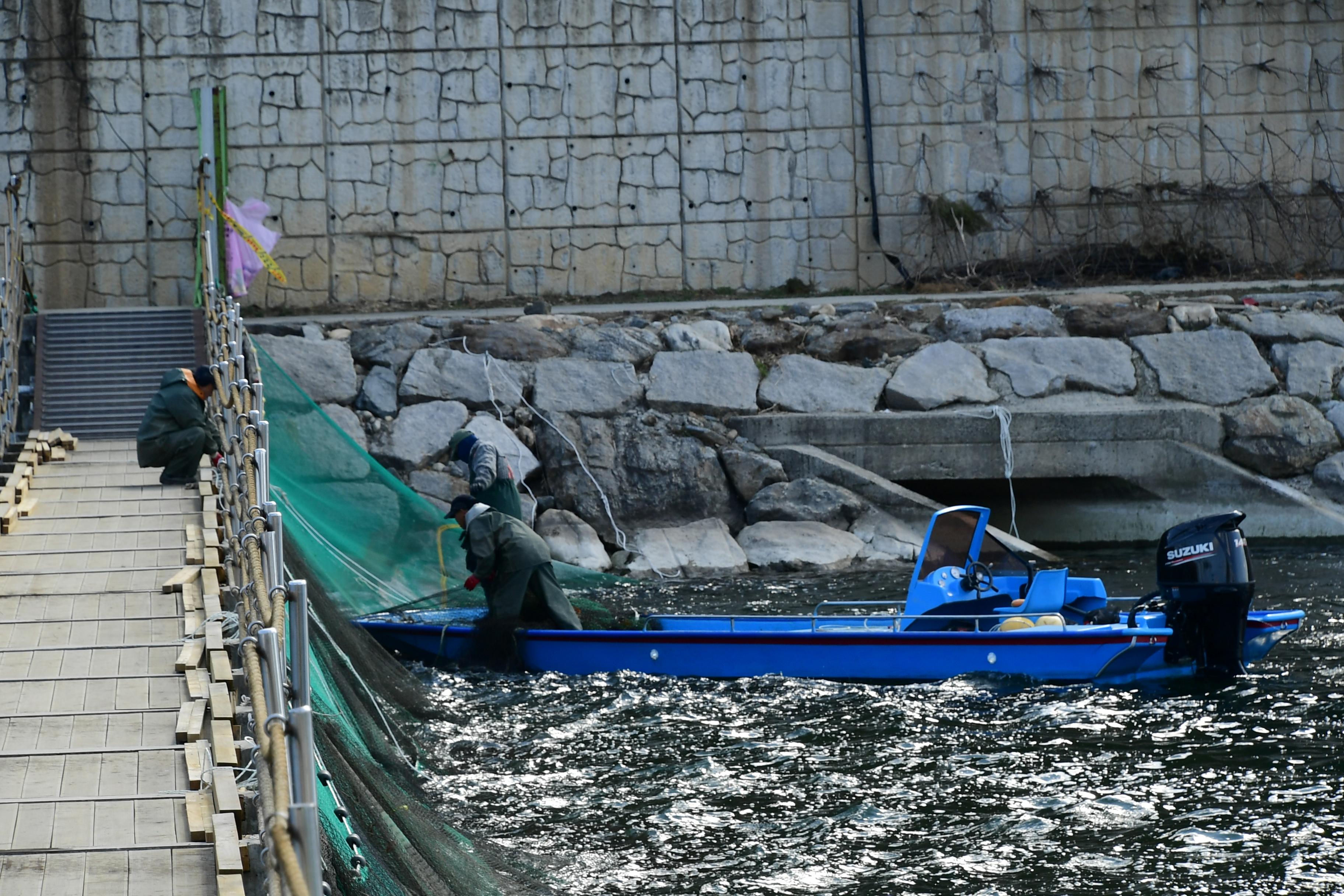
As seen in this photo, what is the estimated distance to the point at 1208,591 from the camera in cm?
989

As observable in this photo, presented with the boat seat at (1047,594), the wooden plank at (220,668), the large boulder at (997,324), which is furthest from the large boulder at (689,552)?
the wooden plank at (220,668)

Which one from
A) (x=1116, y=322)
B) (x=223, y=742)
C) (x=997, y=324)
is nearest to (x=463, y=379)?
(x=997, y=324)

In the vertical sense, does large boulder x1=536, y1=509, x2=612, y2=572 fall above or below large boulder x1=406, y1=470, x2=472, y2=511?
below

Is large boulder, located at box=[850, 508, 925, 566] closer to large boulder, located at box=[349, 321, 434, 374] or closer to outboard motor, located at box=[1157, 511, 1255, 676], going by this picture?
outboard motor, located at box=[1157, 511, 1255, 676]

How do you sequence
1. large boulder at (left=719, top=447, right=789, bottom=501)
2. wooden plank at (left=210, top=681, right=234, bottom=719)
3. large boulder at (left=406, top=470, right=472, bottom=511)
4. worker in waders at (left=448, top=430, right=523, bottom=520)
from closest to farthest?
1. wooden plank at (left=210, top=681, right=234, bottom=719)
2. worker in waders at (left=448, top=430, right=523, bottom=520)
3. large boulder at (left=406, top=470, right=472, bottom=511)
4. large boulder at (left=719, top=447, right=789, bottom=501)

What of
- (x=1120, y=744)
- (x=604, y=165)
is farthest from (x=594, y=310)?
(x=1120, y=744)

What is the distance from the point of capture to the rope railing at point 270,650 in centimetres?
386

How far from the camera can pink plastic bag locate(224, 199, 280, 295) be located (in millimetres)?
16359

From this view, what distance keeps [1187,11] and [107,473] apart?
15.2 metres

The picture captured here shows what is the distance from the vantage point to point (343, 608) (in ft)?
35.2

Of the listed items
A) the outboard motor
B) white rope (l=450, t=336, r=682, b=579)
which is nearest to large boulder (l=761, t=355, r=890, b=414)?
white rope (l=450, t=336, r=682, b=579)

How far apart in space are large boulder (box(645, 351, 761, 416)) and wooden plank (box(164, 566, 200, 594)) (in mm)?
8507

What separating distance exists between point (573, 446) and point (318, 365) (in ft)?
10.1

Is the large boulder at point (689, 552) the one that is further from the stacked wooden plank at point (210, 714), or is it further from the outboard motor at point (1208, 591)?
the stacked wooden plank at point (210, 714)
